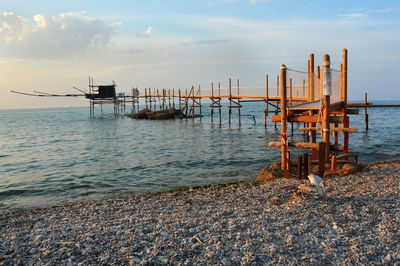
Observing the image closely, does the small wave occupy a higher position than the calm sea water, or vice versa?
the calm sea water

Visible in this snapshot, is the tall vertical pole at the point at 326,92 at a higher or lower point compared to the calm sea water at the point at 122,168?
higher

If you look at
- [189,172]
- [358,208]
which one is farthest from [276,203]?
[189,172]

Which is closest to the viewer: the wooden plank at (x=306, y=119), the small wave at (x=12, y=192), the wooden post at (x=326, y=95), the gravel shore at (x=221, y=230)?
the gravel shore at (x=221, y=230)

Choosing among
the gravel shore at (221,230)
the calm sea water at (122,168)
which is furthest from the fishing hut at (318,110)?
the calm sea water at (122,168)

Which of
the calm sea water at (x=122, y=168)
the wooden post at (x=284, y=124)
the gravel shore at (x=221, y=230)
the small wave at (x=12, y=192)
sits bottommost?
the small wave at (x=12, y=192)

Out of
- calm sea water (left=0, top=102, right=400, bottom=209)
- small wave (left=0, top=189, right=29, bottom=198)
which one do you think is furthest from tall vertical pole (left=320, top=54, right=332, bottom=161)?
small wave (left=0, top=189, right=29, bottom=198)

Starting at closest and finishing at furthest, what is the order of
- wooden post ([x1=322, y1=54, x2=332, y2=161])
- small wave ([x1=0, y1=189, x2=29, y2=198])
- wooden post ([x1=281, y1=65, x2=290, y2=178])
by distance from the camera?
wooden post ([x1=322, y1=54, x2=332, y2=161]), wooden post ([x1=281, y1=65, x2=290, y2=178]), small wave ([x1=0, y1=189, x2=29, y2=198])

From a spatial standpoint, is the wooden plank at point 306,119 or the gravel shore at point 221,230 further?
the wooden plank at point 306,119

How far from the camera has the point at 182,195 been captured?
31.9 feet

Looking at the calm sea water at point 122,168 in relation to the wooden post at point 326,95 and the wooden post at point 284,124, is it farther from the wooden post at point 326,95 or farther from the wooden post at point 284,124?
the wooden post at point 326,95

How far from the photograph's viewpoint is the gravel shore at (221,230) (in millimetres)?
5125

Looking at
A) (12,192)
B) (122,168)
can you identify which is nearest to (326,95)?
(122,168)

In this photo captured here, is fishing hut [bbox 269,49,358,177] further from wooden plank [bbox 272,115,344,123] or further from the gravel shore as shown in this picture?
the gravel shore

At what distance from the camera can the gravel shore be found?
5.12 m
